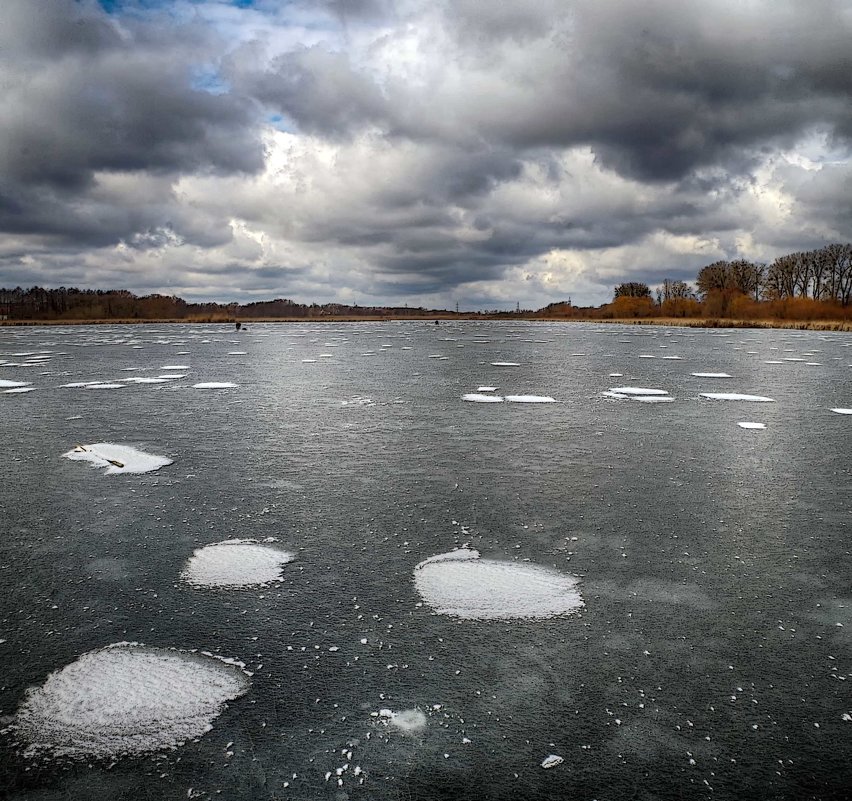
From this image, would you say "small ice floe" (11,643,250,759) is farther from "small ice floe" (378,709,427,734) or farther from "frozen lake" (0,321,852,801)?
"small ice floe" (378,709,427,734)

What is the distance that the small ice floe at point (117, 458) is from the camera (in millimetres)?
4500

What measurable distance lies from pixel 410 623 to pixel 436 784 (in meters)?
0.74


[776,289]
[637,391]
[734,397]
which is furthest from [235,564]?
[776,289]

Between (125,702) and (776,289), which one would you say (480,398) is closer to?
(125,702)

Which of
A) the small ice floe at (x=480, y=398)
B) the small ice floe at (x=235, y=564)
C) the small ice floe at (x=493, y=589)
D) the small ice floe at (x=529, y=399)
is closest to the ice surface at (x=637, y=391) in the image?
the small ice floe at (x=529, y=399)

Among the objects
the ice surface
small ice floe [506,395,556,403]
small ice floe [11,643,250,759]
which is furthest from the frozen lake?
the ice surface

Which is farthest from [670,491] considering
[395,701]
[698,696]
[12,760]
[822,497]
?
[12,760]

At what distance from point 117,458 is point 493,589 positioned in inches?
136

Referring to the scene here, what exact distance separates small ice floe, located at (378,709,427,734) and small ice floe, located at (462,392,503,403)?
21.2ft

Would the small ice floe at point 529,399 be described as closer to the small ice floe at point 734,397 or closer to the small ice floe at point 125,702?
the small ice floe at point 734,397

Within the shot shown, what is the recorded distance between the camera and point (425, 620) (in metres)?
2.26

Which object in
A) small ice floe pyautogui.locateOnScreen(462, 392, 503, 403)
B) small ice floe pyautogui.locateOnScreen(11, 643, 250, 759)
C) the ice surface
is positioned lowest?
small ice floe pyautogui.locateOnScreen(11, 643, 250, 759)

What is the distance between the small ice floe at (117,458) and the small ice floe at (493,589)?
8.58 feet

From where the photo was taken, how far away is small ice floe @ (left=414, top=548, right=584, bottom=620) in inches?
92.0
